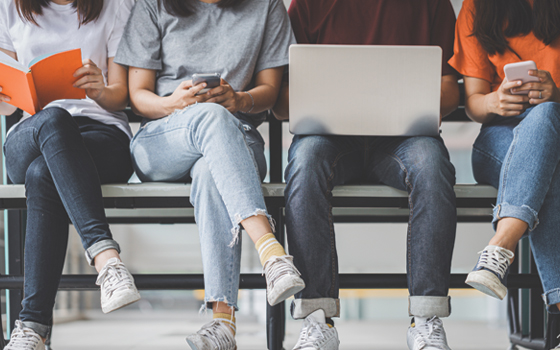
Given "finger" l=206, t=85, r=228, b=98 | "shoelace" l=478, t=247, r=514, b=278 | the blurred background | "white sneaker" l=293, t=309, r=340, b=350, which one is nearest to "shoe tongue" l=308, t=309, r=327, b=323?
"white sneaker" l=293, t=309, r=340, b=350

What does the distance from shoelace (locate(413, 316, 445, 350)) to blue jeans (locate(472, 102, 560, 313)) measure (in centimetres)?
24

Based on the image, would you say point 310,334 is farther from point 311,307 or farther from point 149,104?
point 149,104

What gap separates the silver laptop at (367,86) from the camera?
112 centimetres

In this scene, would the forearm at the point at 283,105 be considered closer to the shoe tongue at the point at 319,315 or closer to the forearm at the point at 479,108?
the forearm at the point at 479,108

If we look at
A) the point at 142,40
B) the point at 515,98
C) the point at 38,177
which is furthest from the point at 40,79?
the point at 515,98

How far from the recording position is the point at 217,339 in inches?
41.0

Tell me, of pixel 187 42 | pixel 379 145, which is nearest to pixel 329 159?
pixel 379 145

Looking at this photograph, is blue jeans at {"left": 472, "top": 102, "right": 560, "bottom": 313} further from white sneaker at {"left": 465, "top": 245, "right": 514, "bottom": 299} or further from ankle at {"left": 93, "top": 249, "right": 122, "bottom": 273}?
ankle at {"left": 93, "top": 249, "right": 122, "bottom": 273}

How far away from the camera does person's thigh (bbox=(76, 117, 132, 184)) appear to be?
1270 mm

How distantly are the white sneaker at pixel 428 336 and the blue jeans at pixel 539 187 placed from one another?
244mm

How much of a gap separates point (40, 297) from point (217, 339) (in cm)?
40

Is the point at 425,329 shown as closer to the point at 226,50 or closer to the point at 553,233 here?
the point at 553,233

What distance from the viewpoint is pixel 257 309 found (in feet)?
10.3

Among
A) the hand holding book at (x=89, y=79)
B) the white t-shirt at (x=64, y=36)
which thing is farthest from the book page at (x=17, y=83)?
the white t-shirt at (x=64, y=36)
